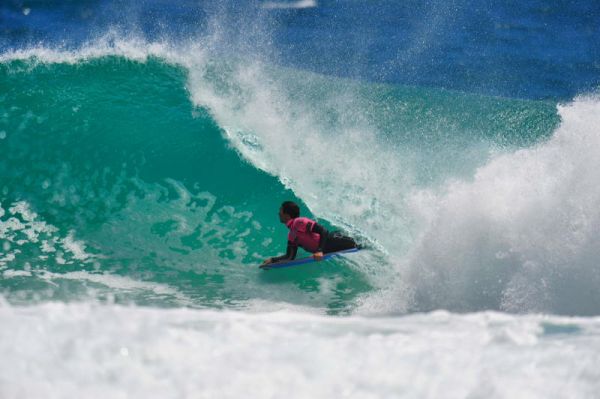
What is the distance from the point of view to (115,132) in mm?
8242

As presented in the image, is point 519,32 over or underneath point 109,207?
over

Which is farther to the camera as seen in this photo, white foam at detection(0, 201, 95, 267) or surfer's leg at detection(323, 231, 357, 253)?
white foam at detection(0, 201, 95, 267)

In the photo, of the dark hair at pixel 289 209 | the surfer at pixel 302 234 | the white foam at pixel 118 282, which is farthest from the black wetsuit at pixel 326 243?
the white foam at pixel 118 282

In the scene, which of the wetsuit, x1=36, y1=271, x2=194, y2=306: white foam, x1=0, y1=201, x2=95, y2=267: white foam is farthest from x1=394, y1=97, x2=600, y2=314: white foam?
x1=0, y1=201, x2=95, y2=267: white foam

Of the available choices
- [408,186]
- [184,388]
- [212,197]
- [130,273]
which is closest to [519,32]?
[408,186]

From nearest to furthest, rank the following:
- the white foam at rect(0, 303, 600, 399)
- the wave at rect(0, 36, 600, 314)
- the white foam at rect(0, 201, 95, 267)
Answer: the white foam at rect(0, 303, 600, 399) → the wave at rect(0, 36, 600, 314) → the white foam at rect(0, 201, 95, 267)

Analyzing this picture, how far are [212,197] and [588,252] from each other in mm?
3944

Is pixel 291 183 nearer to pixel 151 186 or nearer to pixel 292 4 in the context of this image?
pixel 151 186

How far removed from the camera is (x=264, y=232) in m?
6.94

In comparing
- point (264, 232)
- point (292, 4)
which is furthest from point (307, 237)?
point (292, 4)

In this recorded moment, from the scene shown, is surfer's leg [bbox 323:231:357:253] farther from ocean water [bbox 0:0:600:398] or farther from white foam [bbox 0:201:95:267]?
white foam [bbox 0:201:95:267]

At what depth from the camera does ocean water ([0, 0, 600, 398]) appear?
2961 millimetres

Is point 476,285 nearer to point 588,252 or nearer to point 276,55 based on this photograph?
point 588,252

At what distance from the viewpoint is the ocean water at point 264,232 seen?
296cm
